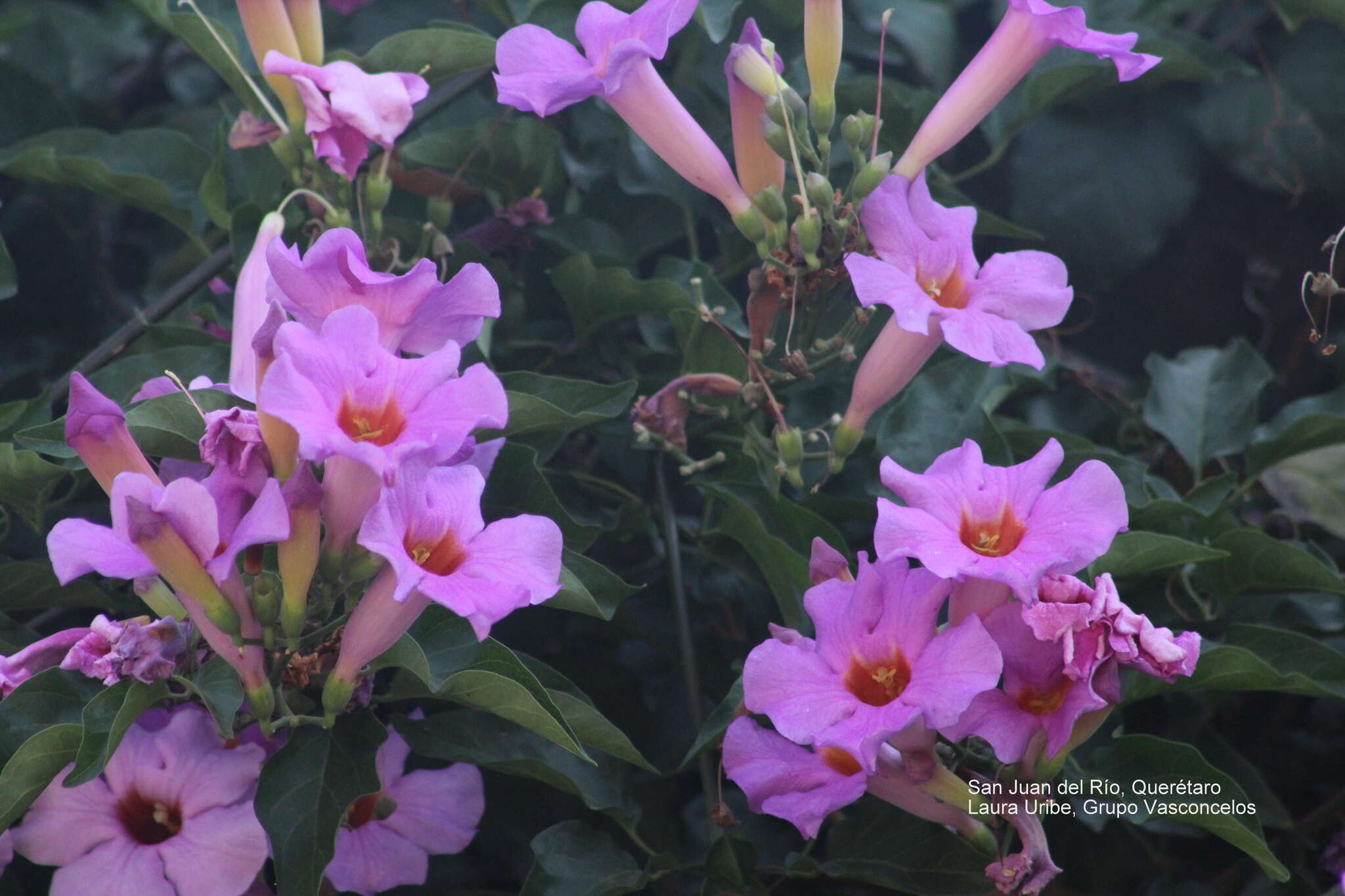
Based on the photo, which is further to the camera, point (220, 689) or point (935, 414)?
point (935, 414)

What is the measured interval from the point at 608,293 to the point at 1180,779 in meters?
0.83

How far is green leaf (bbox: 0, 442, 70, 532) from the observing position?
1116 millimetres

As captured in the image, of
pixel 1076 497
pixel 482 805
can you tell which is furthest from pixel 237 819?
pixel 1076 497

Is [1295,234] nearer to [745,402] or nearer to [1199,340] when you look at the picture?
[1199,340]

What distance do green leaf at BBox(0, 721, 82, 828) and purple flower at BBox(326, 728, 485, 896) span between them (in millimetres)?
273

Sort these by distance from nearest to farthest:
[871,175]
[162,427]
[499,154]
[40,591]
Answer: [162,427]
[871,175]
[40,591]
[499,154]

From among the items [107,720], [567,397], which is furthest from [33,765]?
[567,397]

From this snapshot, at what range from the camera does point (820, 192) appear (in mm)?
1109

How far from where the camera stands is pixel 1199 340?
1.93m

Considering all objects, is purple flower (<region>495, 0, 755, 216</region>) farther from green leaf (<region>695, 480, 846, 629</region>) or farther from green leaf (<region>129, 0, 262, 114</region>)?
green leaf (<region>129, 0, 262, 114</region>)

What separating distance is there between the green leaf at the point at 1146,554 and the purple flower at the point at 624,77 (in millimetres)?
529

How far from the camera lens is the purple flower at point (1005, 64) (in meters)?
1.12

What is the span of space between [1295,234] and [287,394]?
169cm

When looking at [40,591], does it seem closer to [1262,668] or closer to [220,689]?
[220,689]
